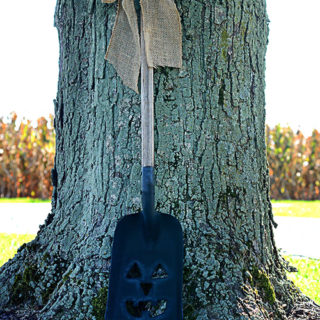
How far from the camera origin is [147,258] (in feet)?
6.62

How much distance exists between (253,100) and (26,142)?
10.1 m

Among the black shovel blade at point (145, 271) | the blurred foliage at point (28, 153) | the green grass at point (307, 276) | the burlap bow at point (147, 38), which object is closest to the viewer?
the black shovel blade at point (145, 271)

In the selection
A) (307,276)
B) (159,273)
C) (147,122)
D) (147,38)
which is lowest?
(307,276)

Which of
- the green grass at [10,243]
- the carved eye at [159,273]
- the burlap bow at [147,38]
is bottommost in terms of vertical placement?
the green grass at [10,243]

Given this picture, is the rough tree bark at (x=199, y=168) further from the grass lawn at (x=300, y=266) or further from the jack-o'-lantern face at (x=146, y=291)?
the grass lawn at (x=300, y=266)

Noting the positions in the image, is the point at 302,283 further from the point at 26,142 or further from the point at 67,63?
the point at 26,142

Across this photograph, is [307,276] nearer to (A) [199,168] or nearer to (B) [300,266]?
(B) [300,266]

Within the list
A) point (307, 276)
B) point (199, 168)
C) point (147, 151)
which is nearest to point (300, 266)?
point (307, 276)

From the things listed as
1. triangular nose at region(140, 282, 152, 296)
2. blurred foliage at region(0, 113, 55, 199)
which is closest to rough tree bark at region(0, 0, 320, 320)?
triangular nose at region(140, 282, 152, 296)

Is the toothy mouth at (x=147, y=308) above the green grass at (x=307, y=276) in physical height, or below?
above

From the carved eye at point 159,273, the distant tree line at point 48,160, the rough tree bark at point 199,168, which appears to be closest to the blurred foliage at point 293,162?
the distant tree line at point 48,160

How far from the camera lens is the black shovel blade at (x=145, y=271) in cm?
195

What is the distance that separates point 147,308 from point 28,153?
10.2 metres

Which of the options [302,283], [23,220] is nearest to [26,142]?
[23,220]
